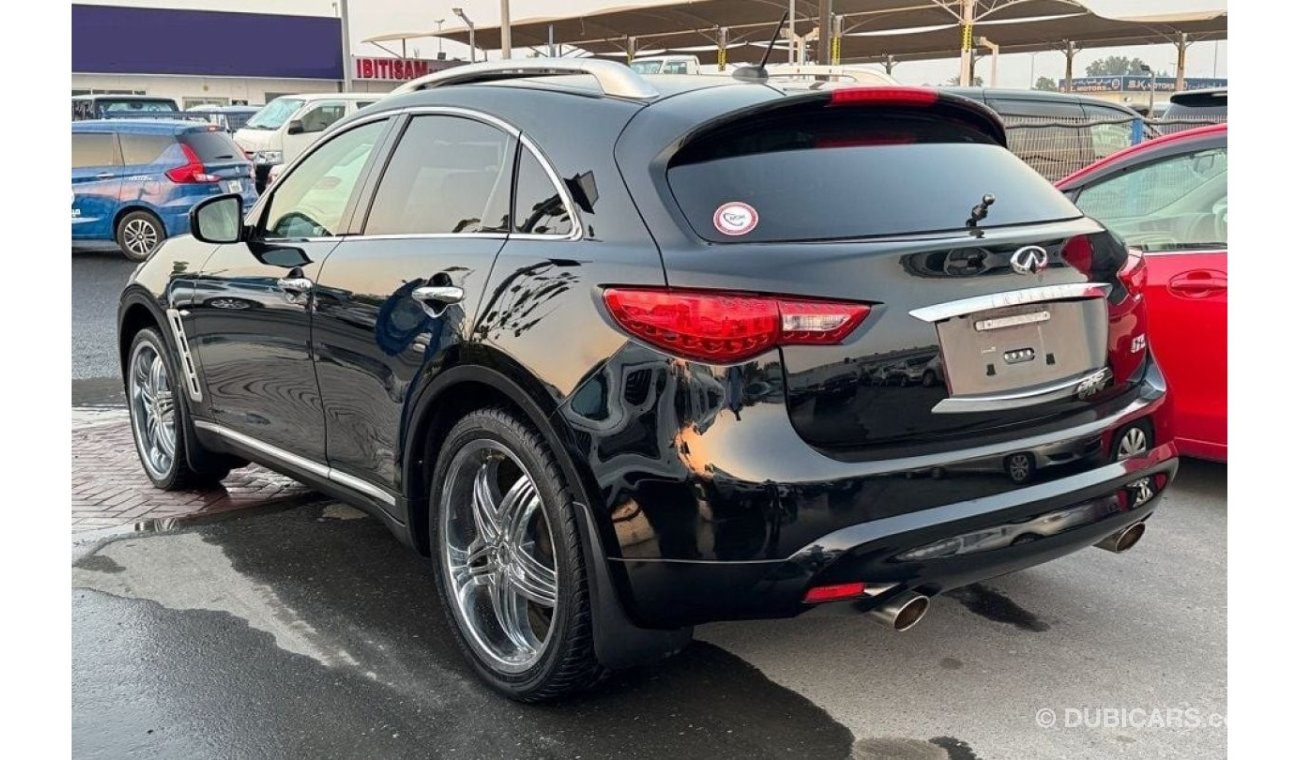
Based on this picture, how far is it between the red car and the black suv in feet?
5.33

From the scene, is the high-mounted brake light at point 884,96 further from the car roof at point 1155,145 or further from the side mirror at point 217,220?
the side mirror at point 217,220

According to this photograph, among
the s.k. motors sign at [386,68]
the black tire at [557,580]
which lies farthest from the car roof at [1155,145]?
the s.k. motors sign at [386,68]

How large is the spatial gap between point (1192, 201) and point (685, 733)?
363 cm

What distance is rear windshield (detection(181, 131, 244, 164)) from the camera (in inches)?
557

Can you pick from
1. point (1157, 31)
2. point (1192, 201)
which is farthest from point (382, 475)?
point (1157, 31)

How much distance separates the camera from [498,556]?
3.35 m

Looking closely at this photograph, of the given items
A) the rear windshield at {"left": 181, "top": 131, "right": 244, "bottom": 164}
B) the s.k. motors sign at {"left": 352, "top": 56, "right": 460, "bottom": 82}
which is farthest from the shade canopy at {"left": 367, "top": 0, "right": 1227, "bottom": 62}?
the rear windshield at {"left": 181, "top": 131, "right": 244, "bottom": 164}

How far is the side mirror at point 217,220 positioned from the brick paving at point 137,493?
3.95 ft

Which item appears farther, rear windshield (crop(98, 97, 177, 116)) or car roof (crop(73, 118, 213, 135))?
rear windshield (crop(98, 97, 177, 116))

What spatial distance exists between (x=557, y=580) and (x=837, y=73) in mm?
1835

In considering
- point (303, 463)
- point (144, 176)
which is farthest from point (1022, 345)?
point (144, 176)

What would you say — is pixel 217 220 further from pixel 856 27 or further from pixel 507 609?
pixel 856 27

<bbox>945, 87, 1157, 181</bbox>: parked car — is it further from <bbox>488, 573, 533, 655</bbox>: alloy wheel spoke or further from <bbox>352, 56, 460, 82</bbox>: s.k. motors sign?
<bbox>352, 56, 460, 82</bbox>: s.k. motors sign

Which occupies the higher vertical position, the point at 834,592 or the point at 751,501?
the point at 751,501
